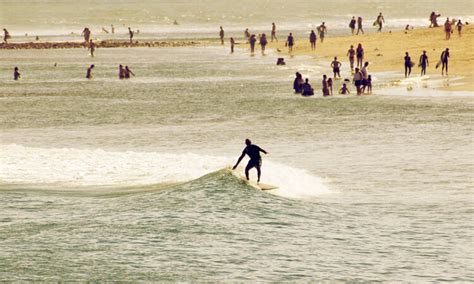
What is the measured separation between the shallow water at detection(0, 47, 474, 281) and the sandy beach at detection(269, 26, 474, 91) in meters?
9.75

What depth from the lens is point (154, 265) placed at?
2127cm

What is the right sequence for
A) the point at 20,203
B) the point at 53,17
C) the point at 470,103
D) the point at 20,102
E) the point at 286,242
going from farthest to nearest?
1. the point at 53,17
2. the point at 20,102
3. the point at 470,103
4. the point at 20,203
5. the point at 286,242

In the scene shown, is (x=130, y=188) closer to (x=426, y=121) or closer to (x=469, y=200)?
(x=469, y=200)

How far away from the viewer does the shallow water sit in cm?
2164

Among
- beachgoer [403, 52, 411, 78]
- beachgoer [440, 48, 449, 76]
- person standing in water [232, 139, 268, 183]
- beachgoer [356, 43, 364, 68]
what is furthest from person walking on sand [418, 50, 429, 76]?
person standing in water [232, 139, 268, 183]

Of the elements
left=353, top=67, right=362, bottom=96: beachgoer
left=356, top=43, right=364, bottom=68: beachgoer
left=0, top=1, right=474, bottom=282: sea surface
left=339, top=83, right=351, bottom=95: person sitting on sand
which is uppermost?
left=356, top=43, right=364, bottom=68: beachgoer

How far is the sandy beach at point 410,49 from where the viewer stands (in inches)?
2399

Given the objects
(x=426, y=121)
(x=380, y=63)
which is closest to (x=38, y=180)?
(x=426, y=121)

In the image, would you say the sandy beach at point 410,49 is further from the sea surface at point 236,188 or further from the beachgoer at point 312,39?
the sea surface at point 236,188

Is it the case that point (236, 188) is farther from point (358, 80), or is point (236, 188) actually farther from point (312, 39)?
point (312, 39)

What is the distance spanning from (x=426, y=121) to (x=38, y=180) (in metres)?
17.9

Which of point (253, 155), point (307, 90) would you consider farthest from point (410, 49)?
point (253, 155)

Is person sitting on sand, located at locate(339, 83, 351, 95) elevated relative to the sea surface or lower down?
elevated

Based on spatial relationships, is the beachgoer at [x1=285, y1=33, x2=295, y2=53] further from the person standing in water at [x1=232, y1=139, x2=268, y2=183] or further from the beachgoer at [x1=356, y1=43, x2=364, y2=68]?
the person standing in water at [x1=232, y1=139, x2=268, y2=183]
